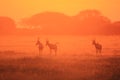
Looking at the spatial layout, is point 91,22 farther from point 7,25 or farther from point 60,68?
point 60,68

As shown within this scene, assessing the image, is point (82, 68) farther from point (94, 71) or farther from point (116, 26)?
point (116, 26)

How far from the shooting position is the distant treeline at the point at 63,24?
18844 mm

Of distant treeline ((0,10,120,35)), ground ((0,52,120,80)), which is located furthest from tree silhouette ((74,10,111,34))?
ground ((0,52,120,80))

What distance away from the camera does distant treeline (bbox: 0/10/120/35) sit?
742 inches

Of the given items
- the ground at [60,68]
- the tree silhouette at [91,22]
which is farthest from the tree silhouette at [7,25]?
the ground at [60,68]

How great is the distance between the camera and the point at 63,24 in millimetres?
20156

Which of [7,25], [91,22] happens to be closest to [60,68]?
[7,25]

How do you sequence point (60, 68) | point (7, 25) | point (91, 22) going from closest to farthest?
point (60, 68)
point (7, 25)
point (91, 22)

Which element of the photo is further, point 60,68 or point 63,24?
point 63,24

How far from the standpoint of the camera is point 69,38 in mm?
19141

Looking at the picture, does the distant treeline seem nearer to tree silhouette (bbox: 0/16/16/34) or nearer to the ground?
tree silhouette (bbox: 0/16/16/34)

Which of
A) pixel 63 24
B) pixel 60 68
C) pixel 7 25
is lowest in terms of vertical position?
pixel 60 68

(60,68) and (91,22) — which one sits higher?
(91,22)

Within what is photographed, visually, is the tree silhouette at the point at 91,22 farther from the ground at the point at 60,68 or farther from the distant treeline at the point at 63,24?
the ground at the point at 60,68
